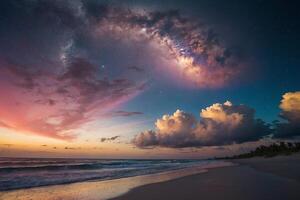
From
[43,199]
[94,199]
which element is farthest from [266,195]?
[43,199]

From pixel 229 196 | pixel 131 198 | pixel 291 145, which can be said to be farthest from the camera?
pixel 291 145

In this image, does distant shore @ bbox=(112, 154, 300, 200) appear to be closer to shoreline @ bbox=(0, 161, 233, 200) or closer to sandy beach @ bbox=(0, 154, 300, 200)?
sandy beach @ bbox=(0, 154, 300, 200)

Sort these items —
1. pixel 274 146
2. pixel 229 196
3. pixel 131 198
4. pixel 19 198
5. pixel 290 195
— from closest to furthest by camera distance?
pixel 290 195
pixel 229 196
pixel 131 198
pixel 19 198
pixel 274 146

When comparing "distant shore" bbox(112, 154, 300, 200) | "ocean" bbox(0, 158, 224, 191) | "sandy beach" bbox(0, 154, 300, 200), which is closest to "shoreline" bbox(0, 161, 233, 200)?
"sandy beach" bbox(0, 154, 300, 200)

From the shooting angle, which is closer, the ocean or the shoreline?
the shoreline

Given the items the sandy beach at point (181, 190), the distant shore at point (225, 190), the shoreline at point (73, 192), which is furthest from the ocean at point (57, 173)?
the distant shore at point (225, 190)

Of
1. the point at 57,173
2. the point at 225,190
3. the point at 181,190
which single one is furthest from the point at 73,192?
the point at 57,173

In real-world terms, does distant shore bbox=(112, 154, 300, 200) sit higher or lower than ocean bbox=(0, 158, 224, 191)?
lower

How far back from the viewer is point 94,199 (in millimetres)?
11781

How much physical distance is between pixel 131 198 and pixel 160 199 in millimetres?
1493

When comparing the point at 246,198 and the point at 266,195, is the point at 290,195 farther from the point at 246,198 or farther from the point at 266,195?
the point at 246,198

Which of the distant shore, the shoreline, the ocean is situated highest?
the ocean

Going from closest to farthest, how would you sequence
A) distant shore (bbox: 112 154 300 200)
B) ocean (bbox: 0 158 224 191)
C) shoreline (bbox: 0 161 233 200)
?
1. distant shore (bbox: 112 154 300 200)
2. shoreline (bbox: 0 161 233 200)
3. ocean (bbox: 0 158 224 191)

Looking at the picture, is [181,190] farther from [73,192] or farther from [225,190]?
[73,192]
